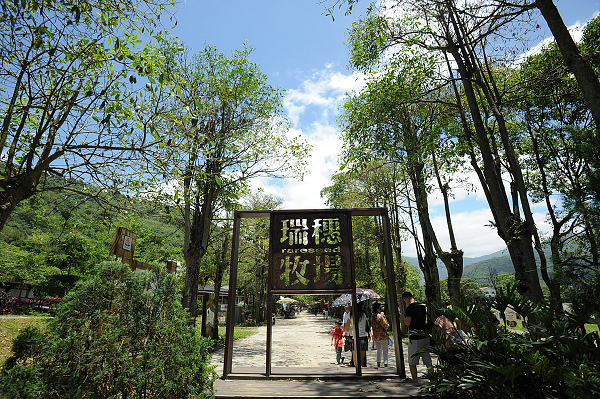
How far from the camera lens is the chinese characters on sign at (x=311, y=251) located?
671 centimetres

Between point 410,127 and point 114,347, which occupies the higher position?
point 410,127

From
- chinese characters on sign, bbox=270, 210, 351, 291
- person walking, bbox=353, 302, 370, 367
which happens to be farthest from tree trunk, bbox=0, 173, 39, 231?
person walking, bbox=353, 302, 370, 367

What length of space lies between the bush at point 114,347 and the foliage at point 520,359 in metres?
3.12

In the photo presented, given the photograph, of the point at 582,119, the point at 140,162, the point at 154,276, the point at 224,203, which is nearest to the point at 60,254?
the point at 224,203

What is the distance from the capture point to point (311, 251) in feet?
22.7

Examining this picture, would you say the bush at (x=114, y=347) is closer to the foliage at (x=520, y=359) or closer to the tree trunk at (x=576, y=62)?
the foliage at (x=520, y=359)

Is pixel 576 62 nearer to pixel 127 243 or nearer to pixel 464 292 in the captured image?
pixel 127 243

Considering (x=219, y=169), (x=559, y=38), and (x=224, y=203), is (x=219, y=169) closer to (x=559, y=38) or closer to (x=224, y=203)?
(x=224, y=203)

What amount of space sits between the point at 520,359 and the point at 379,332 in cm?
571

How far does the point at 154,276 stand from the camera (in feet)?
13.3

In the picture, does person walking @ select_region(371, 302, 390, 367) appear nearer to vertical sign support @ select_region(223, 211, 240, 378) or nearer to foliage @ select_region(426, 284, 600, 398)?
vertical sign support @ select_region(223, 211, 240, 378)

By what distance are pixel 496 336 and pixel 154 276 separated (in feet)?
15.0

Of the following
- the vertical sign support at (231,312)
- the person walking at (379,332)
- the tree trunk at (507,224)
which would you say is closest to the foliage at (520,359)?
the tree trunk at (507,224)

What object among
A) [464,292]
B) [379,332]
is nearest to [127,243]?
[379,332]
